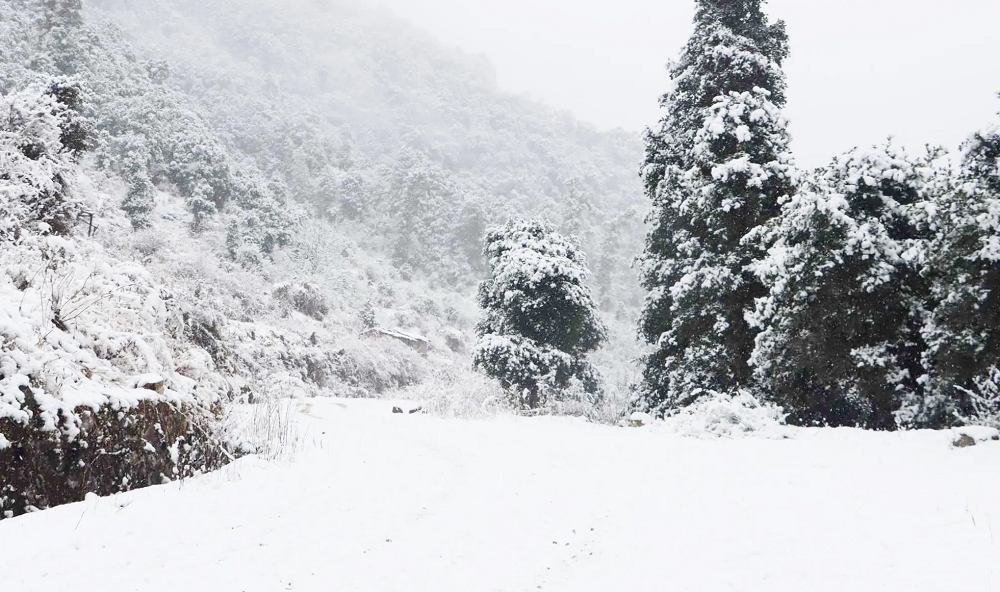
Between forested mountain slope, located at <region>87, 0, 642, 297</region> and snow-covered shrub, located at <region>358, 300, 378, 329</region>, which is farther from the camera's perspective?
forested mountain slope, located at <region>87, 0, 642, 297</region>

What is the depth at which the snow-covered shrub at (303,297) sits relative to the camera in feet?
107

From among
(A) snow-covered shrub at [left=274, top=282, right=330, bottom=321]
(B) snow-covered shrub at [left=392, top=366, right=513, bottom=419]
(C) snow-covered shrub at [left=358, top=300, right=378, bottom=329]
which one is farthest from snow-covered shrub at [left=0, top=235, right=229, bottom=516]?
(C) snow-covered shrub at [left=358, top=300, right=378, bottom=329]

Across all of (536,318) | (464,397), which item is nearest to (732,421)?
(464,397)

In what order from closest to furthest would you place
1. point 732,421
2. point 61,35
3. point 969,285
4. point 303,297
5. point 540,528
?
point 540,528 → point 969,285 → point 732,421 → point 303,297 → point 61,35

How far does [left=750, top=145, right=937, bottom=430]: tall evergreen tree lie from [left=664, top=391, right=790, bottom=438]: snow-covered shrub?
41.6 inches

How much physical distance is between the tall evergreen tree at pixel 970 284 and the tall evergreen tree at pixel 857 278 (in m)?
0.54

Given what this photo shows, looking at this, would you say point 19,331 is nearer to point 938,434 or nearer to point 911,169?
point 938,434

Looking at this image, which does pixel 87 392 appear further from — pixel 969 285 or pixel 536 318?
pixel 536 318

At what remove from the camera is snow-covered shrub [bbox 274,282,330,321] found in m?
32.7

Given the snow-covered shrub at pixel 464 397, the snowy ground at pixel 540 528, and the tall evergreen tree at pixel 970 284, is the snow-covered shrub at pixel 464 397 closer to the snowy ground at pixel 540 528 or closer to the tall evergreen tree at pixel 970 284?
the snowy ground at pixel 540 528

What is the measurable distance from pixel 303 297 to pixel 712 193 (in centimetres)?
2676

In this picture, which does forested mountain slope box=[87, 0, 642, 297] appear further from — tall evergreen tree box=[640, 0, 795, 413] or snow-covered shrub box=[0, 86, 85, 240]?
snow-covered shrub box=[0, 86, 85, 240]

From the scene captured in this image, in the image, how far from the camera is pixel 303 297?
110ft

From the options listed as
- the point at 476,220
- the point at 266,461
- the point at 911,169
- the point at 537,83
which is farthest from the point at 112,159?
the point at 537,83
